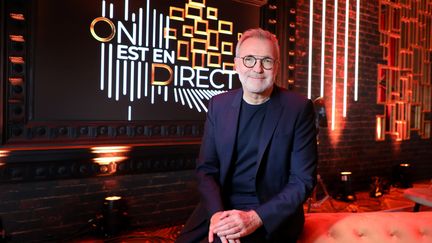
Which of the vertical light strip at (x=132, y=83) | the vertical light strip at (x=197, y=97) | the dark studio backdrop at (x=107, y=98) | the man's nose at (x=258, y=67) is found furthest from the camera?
the vertical light strip at (x=197, y=97)

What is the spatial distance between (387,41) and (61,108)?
4529 millimetres

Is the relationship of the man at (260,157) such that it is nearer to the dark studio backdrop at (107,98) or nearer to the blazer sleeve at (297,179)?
the blazer sleeve at (297,179)

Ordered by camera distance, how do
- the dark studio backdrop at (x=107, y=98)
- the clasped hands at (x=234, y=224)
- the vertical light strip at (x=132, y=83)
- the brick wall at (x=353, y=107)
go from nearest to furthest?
the clasped hands at (x=234, y=224) → the dark studio backdrop at (x=107, y=98) → the vertical light strip at (x=132, y=83) → the brick wall at (x=353, y=107)

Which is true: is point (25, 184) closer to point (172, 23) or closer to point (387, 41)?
point (172, 23)

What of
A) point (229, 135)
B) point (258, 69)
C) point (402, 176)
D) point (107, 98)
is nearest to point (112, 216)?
point (107, 98)

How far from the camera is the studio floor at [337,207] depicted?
3.26 meters

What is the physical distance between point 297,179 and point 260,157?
0.59 feet

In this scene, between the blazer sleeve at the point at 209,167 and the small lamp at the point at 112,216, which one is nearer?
the blazer sleeve at the point at 209,167

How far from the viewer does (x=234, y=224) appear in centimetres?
149

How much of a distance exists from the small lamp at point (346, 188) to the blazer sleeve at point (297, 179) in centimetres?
331

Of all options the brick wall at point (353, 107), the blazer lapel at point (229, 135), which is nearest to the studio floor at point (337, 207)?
the brick wall at point (353, 107)

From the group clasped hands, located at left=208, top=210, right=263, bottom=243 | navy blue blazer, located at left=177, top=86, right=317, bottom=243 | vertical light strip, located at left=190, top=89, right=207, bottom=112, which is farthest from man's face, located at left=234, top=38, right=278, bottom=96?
vertical light strip, located at left=190, top=89, right=207, bottom=112

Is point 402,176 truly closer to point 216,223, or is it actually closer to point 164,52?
point 164,52

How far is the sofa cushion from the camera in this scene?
1712mm
